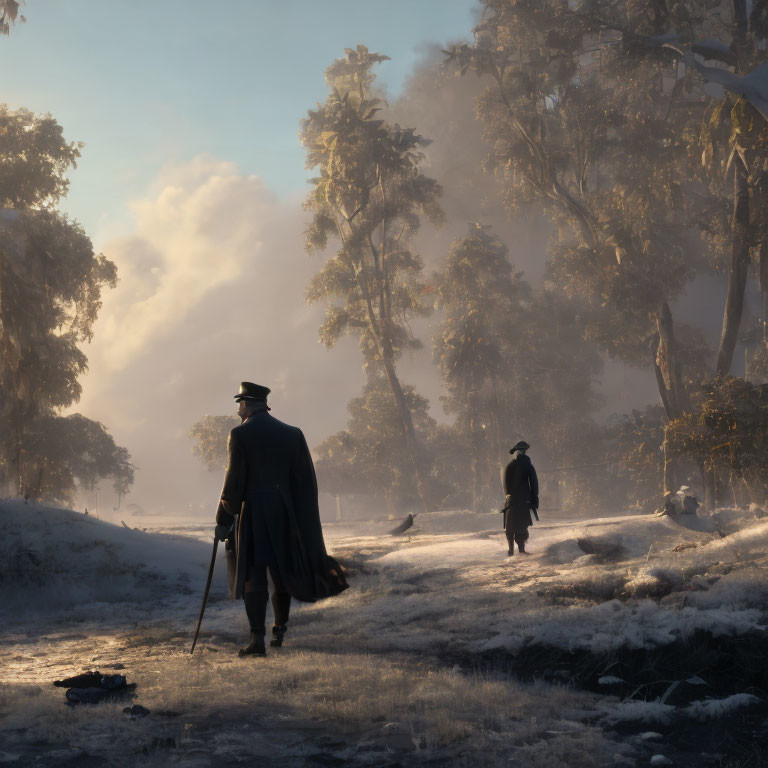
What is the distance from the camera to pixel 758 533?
32.8 ft

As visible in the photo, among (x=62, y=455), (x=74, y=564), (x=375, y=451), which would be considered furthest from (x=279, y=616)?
(x=375, y=451)

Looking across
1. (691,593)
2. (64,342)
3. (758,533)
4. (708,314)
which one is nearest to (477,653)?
(691,593)

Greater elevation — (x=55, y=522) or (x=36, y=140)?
(x=36, y=140)

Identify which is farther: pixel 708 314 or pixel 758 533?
pixel 708 314

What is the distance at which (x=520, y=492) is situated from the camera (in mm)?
12539

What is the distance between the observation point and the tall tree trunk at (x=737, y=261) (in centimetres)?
1975

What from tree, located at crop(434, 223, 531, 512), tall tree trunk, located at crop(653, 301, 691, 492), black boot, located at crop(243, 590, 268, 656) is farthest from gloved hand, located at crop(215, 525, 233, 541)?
tree, located at crop(434, 223, 531, 512)

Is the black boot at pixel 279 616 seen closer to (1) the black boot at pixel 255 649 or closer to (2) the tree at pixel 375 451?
(1) the black boot at pixel 255 649

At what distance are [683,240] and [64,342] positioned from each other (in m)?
21.5

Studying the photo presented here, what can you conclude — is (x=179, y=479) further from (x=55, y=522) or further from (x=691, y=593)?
(x=691, y=593)

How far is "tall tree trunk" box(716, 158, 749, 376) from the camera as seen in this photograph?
19.8 meters

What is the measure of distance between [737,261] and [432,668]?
17819 millimetres

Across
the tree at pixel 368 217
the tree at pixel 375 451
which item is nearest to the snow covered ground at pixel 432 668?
the tree at pixel 368 217

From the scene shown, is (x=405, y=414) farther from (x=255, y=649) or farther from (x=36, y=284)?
(x=255, y=649)
